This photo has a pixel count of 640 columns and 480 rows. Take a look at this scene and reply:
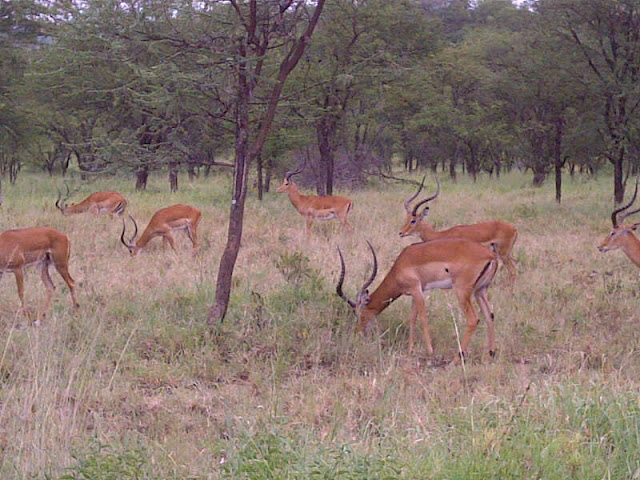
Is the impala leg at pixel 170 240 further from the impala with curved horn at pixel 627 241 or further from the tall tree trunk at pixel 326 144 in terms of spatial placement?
the tall tree trunk at pixel 326 144

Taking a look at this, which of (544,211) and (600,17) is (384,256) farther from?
(600,17)

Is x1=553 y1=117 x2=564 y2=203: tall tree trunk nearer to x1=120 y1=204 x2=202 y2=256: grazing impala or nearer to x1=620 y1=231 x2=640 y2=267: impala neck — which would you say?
x1=620 y1=231 x2=640 y2=267: impala neck

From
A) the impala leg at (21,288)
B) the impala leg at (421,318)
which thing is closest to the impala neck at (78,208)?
the impala leg at (21,288)

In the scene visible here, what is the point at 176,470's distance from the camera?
122 inches

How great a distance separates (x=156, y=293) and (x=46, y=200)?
8.77 meters

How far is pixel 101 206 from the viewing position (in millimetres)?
13109

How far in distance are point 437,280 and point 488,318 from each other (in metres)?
0.47

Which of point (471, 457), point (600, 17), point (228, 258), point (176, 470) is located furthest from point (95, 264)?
point (600, 17)

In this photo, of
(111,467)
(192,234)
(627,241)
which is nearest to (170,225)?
(192,234)

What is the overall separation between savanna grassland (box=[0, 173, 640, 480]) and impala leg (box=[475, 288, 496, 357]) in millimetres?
92

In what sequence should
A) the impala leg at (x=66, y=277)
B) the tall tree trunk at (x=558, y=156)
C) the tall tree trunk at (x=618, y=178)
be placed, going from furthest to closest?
1. the tall tree trunk at (x=558, y=156)
2. the tall tree trunk at (x=618, y=178)
3. the impala leg at (x=66, y=277)

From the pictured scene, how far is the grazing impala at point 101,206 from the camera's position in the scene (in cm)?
1288

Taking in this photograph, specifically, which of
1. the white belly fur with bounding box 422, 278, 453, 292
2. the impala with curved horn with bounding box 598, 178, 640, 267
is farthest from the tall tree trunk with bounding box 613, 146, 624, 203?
the white belly fur with bounding box 422, 278, 453, 292

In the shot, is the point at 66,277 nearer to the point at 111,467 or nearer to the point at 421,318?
the point at 421,318
